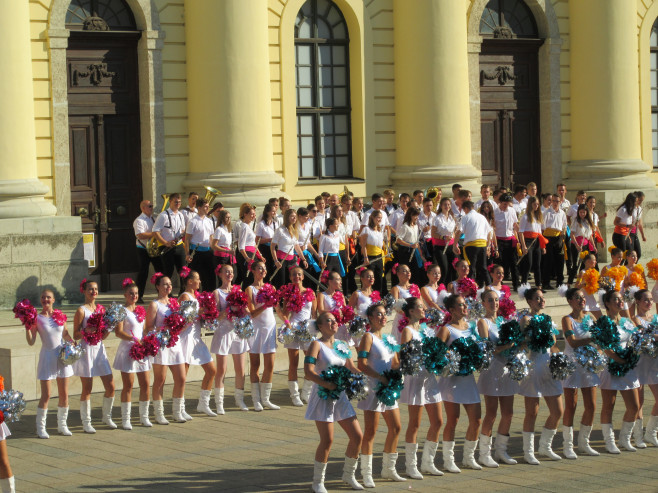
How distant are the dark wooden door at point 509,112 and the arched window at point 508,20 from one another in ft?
0.55

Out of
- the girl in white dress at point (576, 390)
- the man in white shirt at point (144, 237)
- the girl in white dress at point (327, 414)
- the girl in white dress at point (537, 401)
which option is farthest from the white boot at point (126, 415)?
the man in white shirt at point (144, 237)

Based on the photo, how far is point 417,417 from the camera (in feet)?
40.7

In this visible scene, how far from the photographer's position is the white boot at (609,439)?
13.2 metres

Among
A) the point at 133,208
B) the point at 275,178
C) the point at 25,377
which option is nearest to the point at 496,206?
the point at 275,178

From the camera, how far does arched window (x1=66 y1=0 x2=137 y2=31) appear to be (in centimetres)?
2164

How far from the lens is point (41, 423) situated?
556 inches

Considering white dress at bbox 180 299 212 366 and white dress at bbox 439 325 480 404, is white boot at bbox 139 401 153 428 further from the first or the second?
white dress at bbox 439 325 480 404

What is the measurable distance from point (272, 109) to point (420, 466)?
12.0 metres

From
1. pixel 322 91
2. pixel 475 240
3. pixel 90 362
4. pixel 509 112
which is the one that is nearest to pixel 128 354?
pixel 90 362

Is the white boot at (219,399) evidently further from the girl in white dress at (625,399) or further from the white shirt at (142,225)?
the white shirt at (142,225)

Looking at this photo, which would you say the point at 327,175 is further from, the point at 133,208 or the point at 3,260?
the point at 3,260

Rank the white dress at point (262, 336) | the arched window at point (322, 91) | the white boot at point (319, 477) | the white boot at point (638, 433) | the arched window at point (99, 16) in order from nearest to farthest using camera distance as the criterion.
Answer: the white boot at point (319, 477) < the white boot at point (638, 433) < the white dress at point (262, 336) < the arched window at point (99, 16) < the arched window at point (322, 91)

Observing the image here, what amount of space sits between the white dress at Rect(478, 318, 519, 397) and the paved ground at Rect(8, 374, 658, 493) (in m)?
0.70

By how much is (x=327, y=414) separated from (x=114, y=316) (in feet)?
11.8
